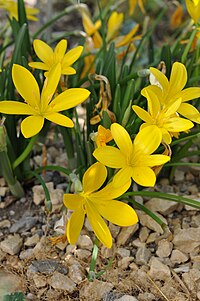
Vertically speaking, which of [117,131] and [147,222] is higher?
[117,131]

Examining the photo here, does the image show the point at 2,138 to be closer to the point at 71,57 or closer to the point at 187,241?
the point at 71,57

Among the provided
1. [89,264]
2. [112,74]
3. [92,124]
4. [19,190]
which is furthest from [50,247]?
[112,74]

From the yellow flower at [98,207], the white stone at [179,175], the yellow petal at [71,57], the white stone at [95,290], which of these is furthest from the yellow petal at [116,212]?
the white stone at [179,175]

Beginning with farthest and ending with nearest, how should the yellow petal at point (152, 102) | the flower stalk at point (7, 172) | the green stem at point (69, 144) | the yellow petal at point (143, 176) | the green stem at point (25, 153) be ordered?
the green stem at point (69, 144) → the green stem at point (25, 153) → the flower stalk at point (7, 172) → the yellow petal at point (152, 102) → the yellow petal at point (143, 176)

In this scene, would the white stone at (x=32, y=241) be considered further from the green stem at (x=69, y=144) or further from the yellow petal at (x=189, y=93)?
the yellow petal at (x=189, y=93)

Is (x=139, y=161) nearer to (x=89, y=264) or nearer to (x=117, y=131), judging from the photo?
(x=117, y=131)

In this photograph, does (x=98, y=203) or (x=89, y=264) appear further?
(x=89, y=264)
